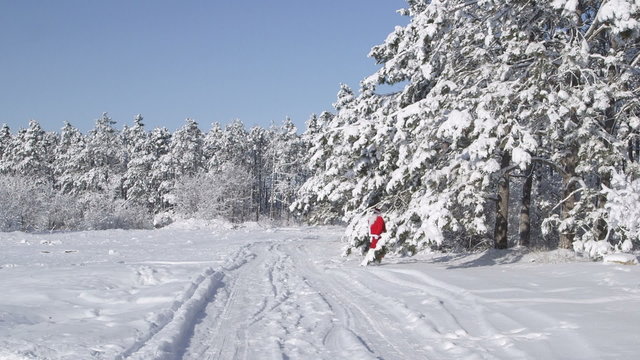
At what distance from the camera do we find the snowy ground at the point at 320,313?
5.21 meters

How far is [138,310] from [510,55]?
11470 mm

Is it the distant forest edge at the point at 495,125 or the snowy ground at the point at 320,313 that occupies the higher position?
the distant forest edge at the point at 495,125

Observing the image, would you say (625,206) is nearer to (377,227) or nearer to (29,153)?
(377,227)

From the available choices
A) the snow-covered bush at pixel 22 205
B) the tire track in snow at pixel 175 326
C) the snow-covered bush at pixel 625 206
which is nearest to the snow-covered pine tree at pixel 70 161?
the snow-covered bush at pixel 22 205

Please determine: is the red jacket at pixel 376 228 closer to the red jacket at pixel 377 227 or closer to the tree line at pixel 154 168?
the red jacket at pixel 377 227

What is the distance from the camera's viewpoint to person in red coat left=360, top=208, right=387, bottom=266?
13.3 meters

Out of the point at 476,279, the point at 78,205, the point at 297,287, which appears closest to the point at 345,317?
the point at 297,287

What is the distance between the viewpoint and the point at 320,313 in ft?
23.7

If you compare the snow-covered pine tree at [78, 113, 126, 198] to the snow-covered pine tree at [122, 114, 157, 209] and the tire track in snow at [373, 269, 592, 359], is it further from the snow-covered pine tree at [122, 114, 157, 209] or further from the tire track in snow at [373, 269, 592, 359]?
the tire track in snow at [373, 269, 592, 359]

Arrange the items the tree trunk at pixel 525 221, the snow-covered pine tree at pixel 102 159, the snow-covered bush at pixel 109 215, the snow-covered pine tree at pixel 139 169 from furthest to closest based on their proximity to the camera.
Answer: the snow-covered pine tree at pixel 139 169
the snow-covered pine tree at pixel 102 159
the snow-covered bush at pixel 109 215
the tree trunk at pixel 525 221

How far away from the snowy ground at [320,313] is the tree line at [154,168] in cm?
3423

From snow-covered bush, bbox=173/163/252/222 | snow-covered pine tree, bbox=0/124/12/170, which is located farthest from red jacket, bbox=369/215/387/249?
snow-covered pine tree, bbox=0/124/12/170

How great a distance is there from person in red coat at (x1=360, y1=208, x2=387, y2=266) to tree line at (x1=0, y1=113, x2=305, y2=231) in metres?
32.7

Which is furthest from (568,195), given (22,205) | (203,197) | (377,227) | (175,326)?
(203,197)
